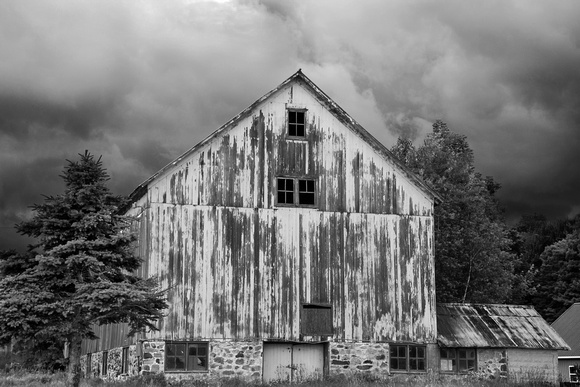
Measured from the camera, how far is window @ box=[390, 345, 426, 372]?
32.4m

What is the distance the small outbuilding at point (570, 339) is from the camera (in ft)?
168

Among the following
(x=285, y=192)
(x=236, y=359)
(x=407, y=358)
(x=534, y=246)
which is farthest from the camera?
(x=534, y=246)

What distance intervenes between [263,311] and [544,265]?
4219cm

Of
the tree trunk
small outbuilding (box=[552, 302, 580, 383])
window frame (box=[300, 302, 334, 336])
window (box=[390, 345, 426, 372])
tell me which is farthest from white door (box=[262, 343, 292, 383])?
small outbuilding (box=[552, 302, 580, 383])

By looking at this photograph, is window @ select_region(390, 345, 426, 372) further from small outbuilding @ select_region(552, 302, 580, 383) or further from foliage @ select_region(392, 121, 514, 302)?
small outbuilding @ select_region(552, 302, 580, 383)

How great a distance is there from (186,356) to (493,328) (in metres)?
12.9

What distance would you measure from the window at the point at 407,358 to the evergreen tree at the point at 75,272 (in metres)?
12.5

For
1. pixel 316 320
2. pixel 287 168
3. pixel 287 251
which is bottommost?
pixel 316 320

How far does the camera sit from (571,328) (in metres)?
53.7

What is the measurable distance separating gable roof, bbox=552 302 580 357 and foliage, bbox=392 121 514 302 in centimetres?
617

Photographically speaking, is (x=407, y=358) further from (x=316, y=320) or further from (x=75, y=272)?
(x=75, y=272)

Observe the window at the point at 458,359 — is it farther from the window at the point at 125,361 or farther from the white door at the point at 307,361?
the window at the point at 125,361

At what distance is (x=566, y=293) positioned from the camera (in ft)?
216

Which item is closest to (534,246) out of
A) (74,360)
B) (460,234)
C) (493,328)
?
(460,234)
